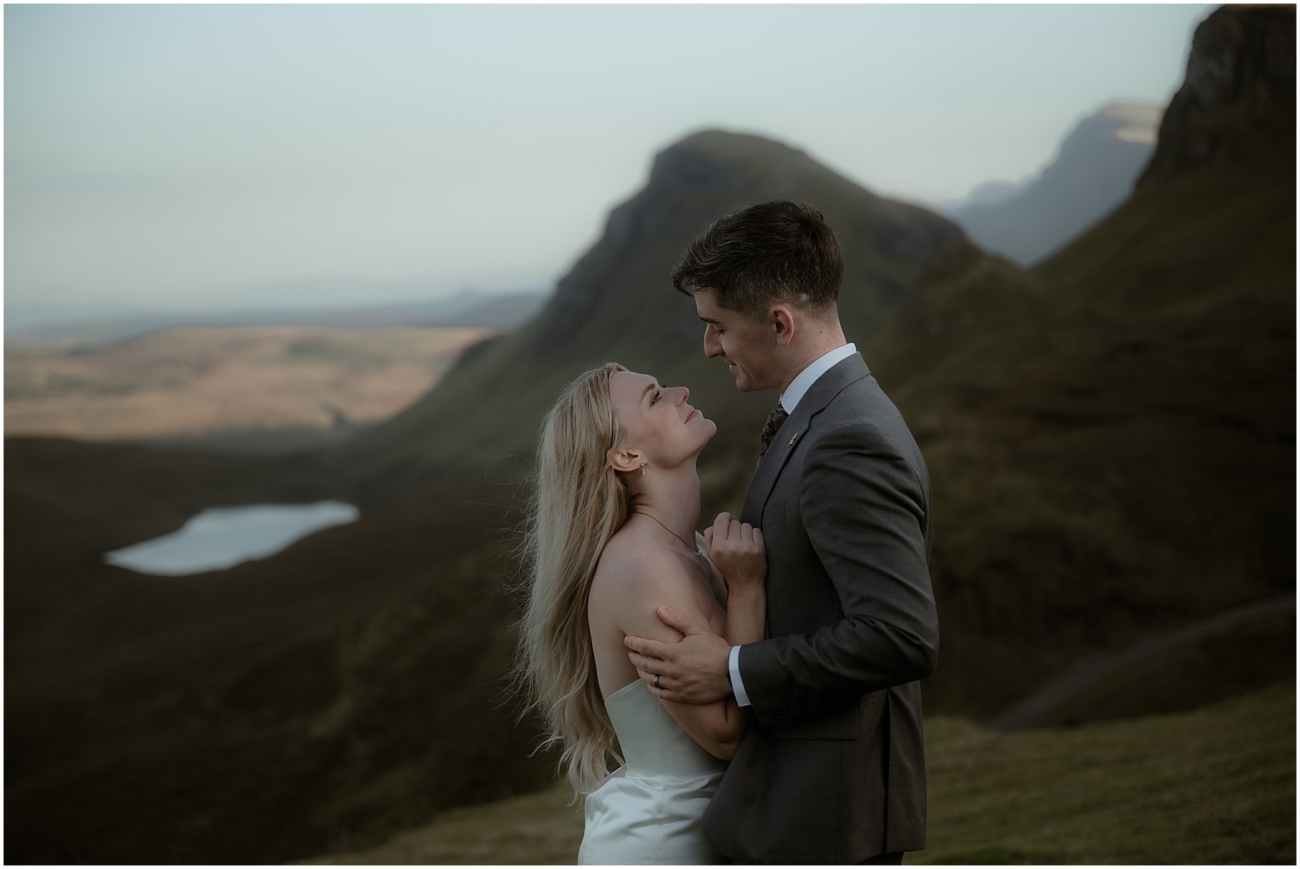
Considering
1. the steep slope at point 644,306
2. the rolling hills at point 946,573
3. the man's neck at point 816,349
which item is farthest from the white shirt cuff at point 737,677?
the steep slope at point 644,306

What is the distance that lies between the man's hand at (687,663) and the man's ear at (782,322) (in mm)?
1078

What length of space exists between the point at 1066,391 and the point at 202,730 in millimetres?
33478

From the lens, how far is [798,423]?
3.78 metres

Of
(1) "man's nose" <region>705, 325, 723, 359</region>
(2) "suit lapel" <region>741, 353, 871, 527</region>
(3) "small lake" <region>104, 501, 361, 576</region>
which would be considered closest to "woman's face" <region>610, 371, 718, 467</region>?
(1) "man's nose" <region>705, 325, 723, 359</region>

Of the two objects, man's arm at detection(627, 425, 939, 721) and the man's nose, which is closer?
man's arm at detection(627, 425, 939, 721)

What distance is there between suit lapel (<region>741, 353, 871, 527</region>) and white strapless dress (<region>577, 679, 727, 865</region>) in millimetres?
867

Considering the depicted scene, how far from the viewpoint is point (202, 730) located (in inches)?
1446

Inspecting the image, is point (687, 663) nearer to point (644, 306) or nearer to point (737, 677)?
point (737, 677)

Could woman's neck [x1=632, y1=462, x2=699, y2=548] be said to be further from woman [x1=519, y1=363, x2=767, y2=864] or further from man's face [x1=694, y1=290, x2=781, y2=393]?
man's face [x1=694, y1=290, x2=781, y2=393]

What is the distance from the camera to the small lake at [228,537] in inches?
3248

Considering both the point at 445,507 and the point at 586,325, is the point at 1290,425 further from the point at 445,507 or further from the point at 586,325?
the point at 586,325

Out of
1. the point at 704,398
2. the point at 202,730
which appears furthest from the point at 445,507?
the point at 202,730

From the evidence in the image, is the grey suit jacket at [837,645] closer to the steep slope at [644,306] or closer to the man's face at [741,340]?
the man's face at [741,340]

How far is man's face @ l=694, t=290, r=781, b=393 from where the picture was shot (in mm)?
3828
